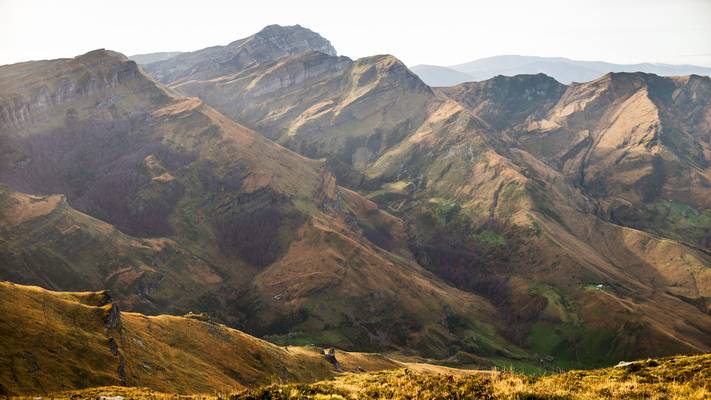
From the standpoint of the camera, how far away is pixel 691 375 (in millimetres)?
Result: 32531

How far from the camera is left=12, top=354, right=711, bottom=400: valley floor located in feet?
92.2

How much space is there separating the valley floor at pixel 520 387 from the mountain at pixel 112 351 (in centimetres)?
1253

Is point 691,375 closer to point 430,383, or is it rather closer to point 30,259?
point 430,383

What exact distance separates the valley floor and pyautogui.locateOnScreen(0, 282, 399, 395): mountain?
41.1 feet

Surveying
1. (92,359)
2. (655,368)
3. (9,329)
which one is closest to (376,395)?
(655,368)

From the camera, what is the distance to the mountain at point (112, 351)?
55.8 m

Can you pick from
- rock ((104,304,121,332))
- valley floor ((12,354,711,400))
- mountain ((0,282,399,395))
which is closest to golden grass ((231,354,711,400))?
valley floor ((12,354,711,400))

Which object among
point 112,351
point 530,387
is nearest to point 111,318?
point 112,351

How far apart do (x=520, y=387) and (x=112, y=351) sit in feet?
189

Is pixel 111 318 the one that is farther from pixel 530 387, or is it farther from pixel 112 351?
pixel 530 387

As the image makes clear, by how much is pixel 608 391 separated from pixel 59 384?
53709 millimetres

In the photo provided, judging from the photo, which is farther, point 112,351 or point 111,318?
point 111,318

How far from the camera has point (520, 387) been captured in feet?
93.6

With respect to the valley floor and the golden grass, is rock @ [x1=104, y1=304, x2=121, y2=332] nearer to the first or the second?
the valley floor
